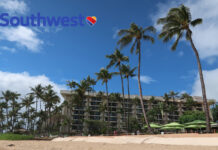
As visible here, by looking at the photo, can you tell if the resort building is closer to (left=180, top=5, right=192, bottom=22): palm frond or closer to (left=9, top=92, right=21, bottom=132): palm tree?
(left=9, top=92, right=21, bottom=132): palm tree

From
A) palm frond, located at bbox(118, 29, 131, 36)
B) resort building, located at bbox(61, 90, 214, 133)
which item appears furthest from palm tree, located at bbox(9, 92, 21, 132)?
palm frond, located at bbox(118, 29, 131, 36)

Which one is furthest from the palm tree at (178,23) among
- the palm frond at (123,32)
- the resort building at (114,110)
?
the resort building at (114,110)

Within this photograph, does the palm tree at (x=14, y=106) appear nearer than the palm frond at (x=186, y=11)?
No

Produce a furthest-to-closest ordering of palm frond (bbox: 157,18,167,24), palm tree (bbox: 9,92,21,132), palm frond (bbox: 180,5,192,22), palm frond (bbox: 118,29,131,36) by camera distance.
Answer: palm tree (bbox: 9,92,21,132) → palm frond (bbox: 118,29,131,36) → palm frond (bbox: 157,18,167,24) → palm frond (bbox: 180,5,192,22)

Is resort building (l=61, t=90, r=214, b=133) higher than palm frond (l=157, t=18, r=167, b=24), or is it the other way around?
palm frond (l=157, t=18, r=167, b=24)

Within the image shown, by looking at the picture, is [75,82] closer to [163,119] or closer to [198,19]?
[198,19]

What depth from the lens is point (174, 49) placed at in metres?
25.2

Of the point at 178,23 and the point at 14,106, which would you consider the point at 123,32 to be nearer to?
the point at 178,23

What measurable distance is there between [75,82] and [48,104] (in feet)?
66.3

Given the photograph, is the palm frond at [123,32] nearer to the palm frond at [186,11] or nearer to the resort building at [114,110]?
the palm frond at [186,11]

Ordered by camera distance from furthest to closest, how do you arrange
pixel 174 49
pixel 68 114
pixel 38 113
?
pixel 68 114 < pixel 38 113 < pixel 174 49

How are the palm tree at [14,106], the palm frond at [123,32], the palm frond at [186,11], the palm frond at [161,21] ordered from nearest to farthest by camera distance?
1. the palm frond at [186,11]
2. the palm frond at [161,21]
3. the palm frond at [123,32]
4. the palm tree at [14,106]

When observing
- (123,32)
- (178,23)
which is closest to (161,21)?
(178,23)

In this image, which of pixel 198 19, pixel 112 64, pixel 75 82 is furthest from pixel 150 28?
pixel 75 82
